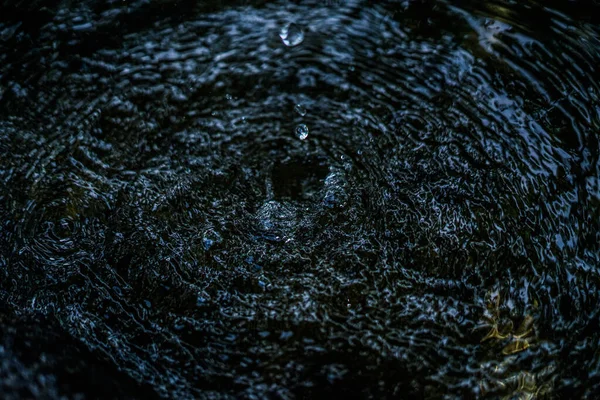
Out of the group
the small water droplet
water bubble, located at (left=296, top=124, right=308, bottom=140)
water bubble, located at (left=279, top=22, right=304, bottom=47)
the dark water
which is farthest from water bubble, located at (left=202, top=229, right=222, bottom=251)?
water bubble, located at (left=279, top=22, right=304, bottom=47)

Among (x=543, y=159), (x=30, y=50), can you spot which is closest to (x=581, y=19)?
(x=543, y=159)

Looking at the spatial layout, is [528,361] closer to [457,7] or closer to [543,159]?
[543,159]

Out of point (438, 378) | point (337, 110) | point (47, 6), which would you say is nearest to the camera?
point (438, 378)

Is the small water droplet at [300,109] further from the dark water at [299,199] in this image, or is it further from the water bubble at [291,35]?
the water bubble at [291,35]

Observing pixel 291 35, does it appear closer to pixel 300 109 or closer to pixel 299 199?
pixel 300 109

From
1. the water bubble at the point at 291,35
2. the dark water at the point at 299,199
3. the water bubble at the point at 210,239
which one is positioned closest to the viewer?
the dark water at the point at 299,199

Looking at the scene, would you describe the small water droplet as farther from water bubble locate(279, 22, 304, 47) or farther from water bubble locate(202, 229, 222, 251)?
water bubble locate(202, 229, 222, 251)

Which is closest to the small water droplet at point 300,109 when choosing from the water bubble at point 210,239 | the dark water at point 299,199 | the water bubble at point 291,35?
the dark water at point 299,199
